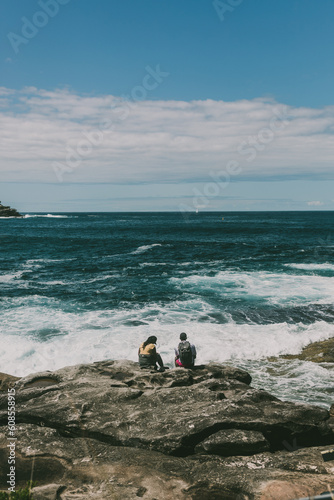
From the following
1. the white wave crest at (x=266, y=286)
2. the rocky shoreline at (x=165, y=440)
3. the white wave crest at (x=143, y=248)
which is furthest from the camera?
the white wave crest at (x=143, y=248)

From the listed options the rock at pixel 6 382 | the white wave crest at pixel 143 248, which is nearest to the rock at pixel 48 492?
the rock at pixel 6 382

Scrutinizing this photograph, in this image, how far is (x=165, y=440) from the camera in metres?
7.68

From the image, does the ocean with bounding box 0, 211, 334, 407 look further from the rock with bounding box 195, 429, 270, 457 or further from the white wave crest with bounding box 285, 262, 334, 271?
the rock with bounding box 195, 429, 270, 457

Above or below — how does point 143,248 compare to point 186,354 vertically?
above

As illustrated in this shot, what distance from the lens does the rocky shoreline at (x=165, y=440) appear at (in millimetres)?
6207

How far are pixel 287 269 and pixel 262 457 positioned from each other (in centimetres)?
3141

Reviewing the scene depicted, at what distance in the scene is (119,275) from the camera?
34.7 meters

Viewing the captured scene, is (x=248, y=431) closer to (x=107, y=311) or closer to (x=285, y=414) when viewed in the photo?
(x=285, y=414)

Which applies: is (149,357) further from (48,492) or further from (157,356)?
(48,492)

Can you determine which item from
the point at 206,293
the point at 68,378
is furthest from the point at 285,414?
the point at 206,293

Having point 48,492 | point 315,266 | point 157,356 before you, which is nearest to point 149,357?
point 157,356

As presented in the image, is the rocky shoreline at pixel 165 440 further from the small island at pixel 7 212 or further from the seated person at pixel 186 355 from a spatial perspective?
the small island at pixel 7 212

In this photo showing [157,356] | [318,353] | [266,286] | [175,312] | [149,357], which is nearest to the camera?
[149,357]

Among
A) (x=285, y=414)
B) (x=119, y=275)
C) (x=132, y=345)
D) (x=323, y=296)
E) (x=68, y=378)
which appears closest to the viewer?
(x=285, y=414)
